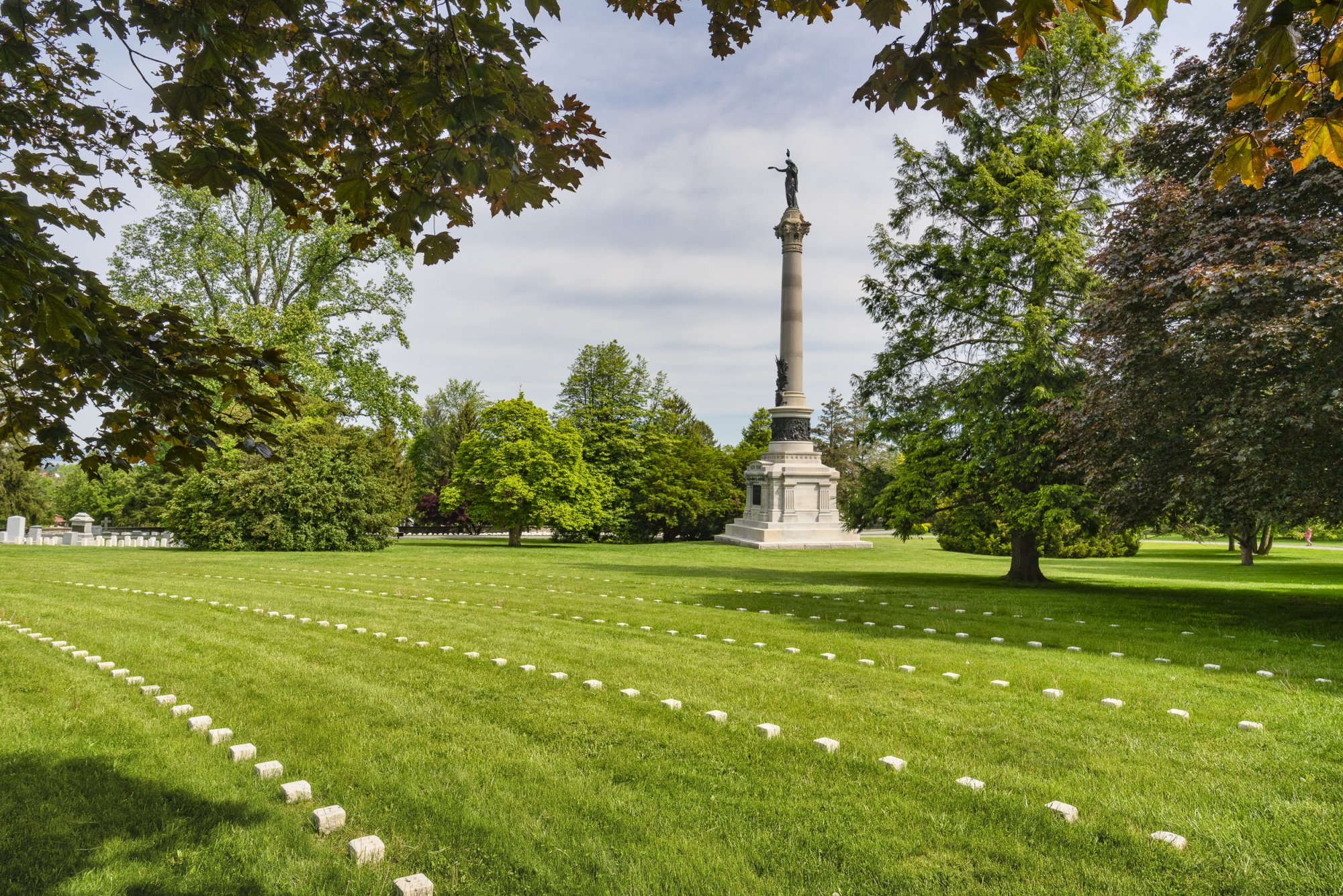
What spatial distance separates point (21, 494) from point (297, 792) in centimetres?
5114

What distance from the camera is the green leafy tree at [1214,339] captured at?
9500 millimetres

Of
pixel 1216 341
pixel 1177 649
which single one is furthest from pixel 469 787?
pixel 1216 341

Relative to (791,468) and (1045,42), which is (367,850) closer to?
(1045,42)

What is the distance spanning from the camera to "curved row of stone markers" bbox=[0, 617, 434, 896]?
3041 mm

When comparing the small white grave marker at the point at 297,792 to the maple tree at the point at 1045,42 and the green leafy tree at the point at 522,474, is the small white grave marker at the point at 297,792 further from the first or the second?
the green leafy tree at the point at 522,474

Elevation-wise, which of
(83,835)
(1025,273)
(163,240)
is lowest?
(83,835)

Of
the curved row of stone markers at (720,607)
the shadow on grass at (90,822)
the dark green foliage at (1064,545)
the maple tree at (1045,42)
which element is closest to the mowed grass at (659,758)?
the shadow on grass at (90,822)

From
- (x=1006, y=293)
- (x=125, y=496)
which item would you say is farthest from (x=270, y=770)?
(x=125, y=496)

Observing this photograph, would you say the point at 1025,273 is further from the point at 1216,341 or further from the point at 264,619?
the point at 264,619

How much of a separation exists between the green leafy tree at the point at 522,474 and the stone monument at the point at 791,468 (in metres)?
7.79

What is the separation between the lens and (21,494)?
1651 inches

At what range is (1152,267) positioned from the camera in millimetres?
11914

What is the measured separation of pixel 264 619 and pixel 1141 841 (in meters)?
9.28

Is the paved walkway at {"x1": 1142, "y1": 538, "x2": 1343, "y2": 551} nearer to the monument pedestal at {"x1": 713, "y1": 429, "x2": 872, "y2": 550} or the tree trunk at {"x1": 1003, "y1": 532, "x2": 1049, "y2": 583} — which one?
the monument pedestal at {"x1": 713, "y1": 429, "x2": 872, "y2": 550}
